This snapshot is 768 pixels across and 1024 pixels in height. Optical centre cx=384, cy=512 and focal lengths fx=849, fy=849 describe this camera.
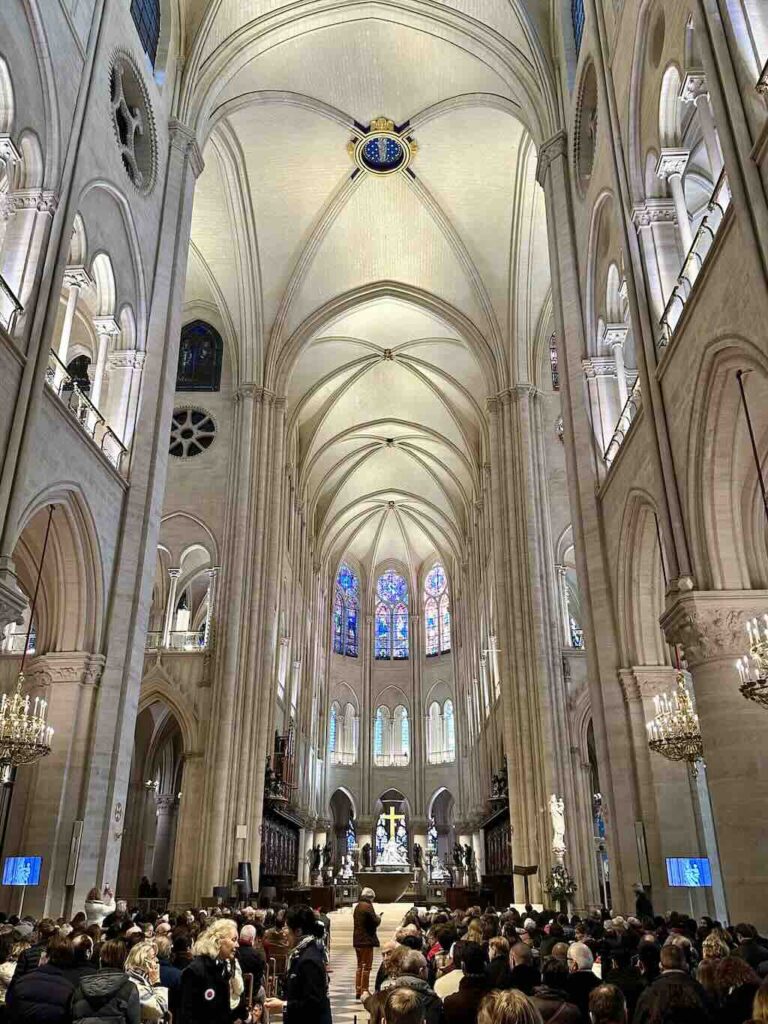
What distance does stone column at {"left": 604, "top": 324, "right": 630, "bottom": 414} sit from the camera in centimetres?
1343

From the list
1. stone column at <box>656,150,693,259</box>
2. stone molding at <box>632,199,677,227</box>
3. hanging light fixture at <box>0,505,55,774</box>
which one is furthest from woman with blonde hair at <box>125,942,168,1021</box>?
stone molding at <box>632,199,677,227</box>

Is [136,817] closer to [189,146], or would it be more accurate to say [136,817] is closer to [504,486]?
[504,486]

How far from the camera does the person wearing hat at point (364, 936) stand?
352 inches

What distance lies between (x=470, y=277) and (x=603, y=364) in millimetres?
12842

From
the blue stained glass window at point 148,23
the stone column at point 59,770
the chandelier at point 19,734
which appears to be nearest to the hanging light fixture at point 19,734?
the chandelier at point 19,734

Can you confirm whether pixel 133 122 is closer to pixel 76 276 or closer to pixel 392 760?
pixel 76 276

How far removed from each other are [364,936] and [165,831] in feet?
77.7

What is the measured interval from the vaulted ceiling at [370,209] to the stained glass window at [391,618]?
1507 cm

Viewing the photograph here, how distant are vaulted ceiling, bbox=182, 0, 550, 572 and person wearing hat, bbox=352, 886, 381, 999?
47.8 feet

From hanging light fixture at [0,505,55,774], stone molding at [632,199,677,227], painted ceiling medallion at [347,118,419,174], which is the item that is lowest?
hanging light fixture at [0,505,55,774]

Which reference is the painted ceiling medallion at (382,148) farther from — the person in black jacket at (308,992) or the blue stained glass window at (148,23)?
the person in black jacket at (308,992)

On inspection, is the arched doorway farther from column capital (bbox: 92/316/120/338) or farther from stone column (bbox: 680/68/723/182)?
stone column (bbox: 680/68/723/182)

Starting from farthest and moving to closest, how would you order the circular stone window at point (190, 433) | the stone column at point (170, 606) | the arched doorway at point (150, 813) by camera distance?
the arched doorway at point (150, 813) < the circular stone window at point (190, 433) < the stone column at point (170, 606)

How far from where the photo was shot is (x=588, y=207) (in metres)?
14.3
